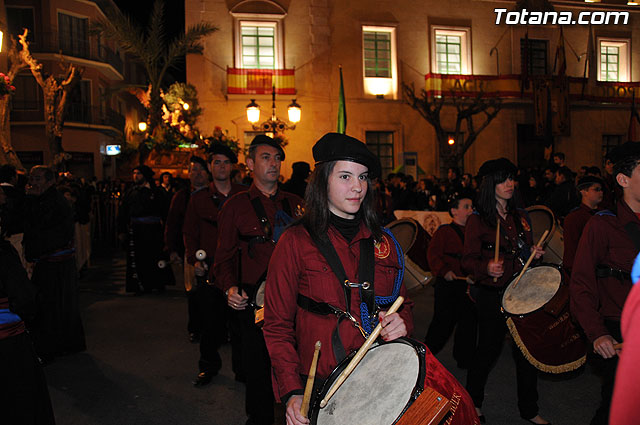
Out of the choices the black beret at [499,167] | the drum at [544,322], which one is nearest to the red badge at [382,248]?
the drum at [544,322]

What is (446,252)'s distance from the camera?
624 centimetres

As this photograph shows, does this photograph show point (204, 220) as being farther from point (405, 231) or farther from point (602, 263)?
point (602, 263)

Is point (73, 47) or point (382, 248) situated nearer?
point (382, 248)

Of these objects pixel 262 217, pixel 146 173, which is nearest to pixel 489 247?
pixel 262 217

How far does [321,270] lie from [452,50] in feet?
85.3

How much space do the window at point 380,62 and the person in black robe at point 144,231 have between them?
→ 16621 mm

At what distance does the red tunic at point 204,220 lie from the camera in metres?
6.13

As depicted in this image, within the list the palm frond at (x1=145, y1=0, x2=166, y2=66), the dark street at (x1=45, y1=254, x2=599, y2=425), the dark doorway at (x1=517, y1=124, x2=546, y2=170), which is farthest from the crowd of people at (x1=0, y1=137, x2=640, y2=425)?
the dark doorway at (x1=517, y1=124, x2=546, y2=170)

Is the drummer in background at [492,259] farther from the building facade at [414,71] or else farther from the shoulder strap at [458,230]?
the building facade at [414,71]

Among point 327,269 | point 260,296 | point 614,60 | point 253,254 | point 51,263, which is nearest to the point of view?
point 327,269

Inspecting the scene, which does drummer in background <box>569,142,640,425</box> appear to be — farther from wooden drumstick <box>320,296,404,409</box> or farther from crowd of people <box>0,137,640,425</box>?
wooden drumstick <box>320,296,404,409</box>

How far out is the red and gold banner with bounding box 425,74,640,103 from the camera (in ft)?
83.7

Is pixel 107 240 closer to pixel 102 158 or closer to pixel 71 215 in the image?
pixel 71 215

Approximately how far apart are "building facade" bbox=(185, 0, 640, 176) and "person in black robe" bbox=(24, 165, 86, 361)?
17.8 metres
